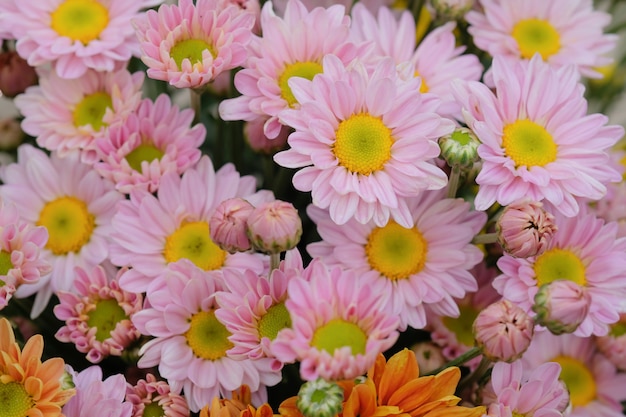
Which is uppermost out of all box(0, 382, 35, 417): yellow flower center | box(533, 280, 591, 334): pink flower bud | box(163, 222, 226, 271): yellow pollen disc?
box(533, 280, 591, 334): pink flower bud

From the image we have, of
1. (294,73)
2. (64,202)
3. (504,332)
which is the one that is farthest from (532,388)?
(64,202)

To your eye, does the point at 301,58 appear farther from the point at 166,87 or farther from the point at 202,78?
the point at 166,87

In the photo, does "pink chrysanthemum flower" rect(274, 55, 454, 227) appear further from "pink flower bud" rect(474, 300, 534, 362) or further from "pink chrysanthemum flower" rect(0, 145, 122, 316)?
"pink chrysanthemum flower" rect(0, 145, 122, 316)

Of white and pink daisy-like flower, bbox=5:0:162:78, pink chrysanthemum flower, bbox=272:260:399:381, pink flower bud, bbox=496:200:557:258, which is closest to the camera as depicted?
pink chrysanthemum flower, bbox=272:260:399:381

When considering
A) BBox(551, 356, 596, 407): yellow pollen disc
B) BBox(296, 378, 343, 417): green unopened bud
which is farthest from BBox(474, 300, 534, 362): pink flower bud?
BBox(551, 356, 596, 407): yellow pollen disc

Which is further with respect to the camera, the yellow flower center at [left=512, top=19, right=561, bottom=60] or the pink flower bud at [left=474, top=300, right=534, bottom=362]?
the yellow flower center at [left=512, top=19, right=561, bottom=60]

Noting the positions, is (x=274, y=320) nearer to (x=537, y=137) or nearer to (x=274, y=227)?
(x=274, y=227)

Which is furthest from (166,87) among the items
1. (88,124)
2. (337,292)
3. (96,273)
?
(337,292)
